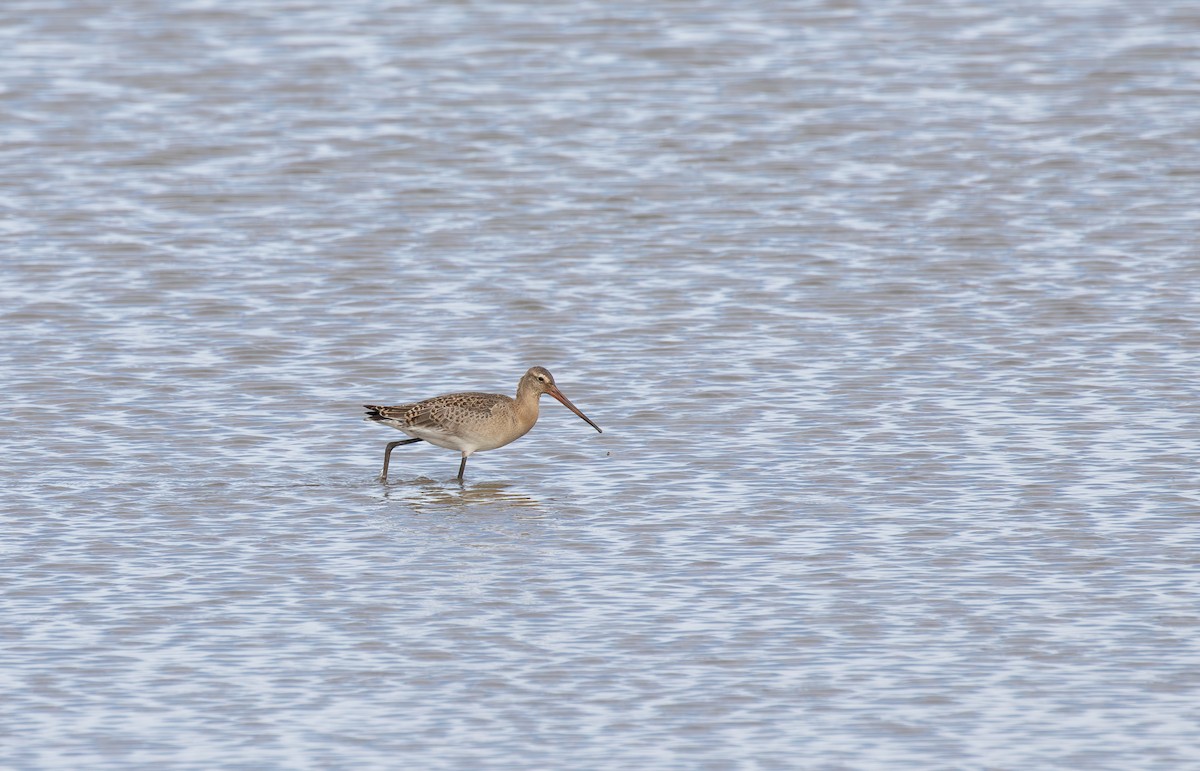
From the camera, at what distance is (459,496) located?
42.0ft

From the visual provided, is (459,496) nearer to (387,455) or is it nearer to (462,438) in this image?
(462,438)

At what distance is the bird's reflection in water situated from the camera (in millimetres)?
12312

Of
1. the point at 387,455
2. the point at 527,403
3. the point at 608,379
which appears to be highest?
the point at 527,403

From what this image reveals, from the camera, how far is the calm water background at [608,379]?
8789 mm

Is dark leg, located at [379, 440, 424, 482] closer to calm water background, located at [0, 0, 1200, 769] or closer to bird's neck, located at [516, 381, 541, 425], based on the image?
calm water background, located at [0, 0, 1200, 769]

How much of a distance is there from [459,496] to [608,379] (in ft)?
8.54

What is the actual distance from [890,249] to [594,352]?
4.10m

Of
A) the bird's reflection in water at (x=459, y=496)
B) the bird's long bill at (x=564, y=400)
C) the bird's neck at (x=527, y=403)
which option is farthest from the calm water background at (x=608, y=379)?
the bird's neck at (x=527, y=403)

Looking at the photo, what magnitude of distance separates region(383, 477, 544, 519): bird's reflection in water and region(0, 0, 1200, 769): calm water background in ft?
0.13

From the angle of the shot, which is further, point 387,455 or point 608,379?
point 608,379

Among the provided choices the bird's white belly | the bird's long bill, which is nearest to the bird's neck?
the bird's long bill

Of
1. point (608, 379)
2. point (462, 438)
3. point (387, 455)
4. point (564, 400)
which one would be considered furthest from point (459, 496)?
point (608, 379)

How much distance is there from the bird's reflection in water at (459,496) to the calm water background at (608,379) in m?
0.04

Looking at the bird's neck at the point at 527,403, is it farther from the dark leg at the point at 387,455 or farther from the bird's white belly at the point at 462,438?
the dark leg at the point at 387,455
